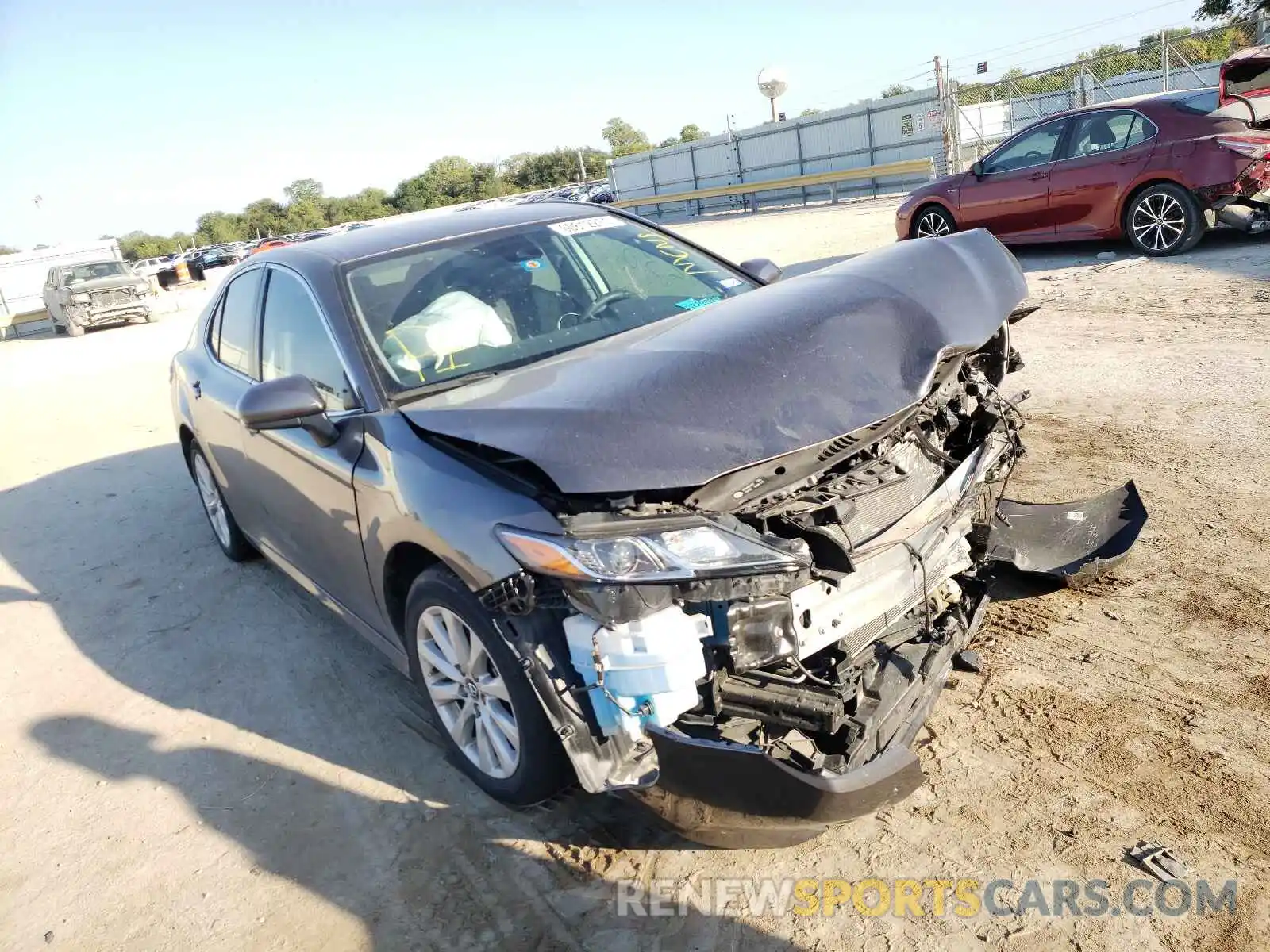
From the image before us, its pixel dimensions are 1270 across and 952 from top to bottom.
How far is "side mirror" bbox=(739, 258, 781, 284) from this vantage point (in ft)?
14.1

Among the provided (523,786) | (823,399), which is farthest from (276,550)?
(823,399)

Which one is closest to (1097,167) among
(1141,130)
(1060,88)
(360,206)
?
(1141,130)

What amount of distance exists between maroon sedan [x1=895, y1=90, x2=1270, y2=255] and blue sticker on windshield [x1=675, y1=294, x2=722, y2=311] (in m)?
7.00

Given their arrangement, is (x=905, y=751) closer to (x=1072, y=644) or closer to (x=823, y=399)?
(x=823, y=399)

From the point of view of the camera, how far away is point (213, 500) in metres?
5.68

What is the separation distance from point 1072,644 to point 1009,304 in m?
1.29

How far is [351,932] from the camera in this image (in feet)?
8.74

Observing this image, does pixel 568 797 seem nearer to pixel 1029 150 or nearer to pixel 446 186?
pixel 1029 150

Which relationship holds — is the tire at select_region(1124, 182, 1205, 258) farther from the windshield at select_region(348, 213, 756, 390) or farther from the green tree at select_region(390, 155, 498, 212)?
the green tree at select_region(390, 155, 498, 212)

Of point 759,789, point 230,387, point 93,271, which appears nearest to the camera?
point 759,789

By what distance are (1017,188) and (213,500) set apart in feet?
30.4

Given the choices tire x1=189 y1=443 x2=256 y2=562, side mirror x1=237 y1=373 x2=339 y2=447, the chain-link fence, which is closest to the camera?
side mirror x1=237 y1=373 x2=339 y2=447

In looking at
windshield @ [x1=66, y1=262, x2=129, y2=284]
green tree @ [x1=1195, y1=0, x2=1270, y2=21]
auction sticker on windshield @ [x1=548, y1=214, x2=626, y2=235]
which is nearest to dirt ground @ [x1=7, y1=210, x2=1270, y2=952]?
auction sticker on windshield @ [x1=548, y1=214, x2=626, y2=235]

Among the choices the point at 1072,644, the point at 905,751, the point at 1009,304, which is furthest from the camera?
the point at 1072,644
